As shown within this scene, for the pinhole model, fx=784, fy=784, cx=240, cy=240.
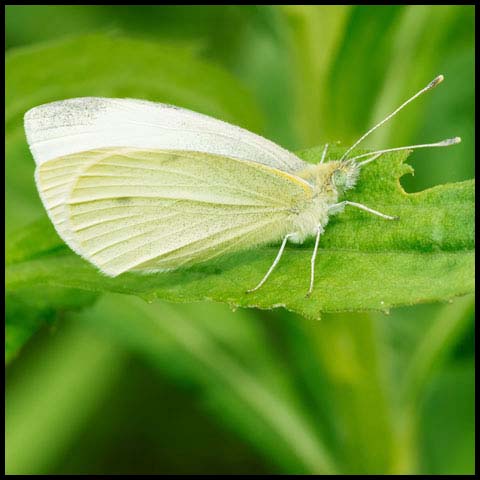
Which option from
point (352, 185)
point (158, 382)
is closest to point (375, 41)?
point (352, 185)

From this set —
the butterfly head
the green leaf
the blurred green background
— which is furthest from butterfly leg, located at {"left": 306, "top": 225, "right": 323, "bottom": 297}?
the blurred green background

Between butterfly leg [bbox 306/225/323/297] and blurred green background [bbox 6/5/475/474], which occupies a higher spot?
blurred green background [bbox 6/5/475/474]

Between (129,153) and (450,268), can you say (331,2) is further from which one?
(450,268)

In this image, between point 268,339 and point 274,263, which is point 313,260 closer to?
point 274,263

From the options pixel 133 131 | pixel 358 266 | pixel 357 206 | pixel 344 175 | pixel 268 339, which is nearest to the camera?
pixel 358 266

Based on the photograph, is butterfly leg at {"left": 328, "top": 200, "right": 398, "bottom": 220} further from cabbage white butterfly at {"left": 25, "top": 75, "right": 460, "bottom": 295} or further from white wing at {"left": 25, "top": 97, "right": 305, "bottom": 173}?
white wing at {"left": 25, "top": 97, "right": 305, "bottom": 173}

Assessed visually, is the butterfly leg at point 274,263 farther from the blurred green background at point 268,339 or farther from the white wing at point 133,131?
the blurred green background at point 268,339

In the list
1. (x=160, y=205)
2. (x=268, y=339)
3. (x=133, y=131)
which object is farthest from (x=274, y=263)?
(x=268, y=339)
